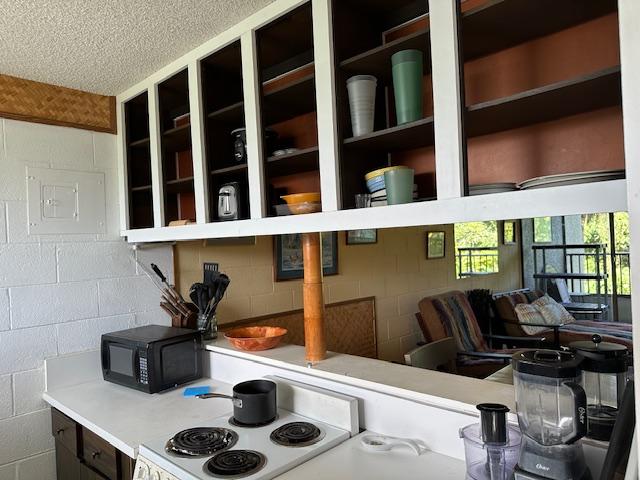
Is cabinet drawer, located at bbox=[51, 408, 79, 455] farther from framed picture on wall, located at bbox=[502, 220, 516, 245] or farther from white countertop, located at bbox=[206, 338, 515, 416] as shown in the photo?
framed picture on wall, located at bbox=[502, 220, 516, 245]

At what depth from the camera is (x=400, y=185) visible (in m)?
1.28

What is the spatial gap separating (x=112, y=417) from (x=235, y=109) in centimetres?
134

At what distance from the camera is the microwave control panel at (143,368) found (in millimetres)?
2035

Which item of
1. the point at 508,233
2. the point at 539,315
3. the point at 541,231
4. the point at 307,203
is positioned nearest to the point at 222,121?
the point at 307,203

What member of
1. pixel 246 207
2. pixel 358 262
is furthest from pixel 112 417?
pixel 358 262

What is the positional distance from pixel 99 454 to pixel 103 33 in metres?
1.64

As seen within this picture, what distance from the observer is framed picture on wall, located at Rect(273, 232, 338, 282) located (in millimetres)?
3225

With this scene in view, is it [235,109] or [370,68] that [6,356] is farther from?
[370,68]

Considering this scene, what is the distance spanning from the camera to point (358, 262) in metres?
3.77

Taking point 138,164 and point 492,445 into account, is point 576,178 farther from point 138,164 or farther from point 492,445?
point 138,164

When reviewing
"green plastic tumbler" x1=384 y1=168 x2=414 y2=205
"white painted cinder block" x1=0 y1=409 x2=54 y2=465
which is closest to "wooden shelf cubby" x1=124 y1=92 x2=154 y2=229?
"white painted cinder block" x1=0 y1=409 x2=54 y2=465

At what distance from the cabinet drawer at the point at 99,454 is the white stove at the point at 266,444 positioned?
29cm

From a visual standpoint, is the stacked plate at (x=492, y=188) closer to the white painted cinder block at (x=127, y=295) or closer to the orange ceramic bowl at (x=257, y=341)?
the orange ceramic bowl at (x=257, y=341)

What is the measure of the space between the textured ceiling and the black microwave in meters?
1.26
